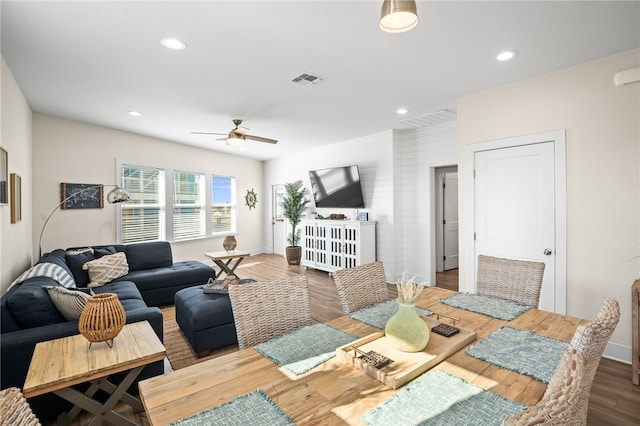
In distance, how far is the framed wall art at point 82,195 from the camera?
530cm

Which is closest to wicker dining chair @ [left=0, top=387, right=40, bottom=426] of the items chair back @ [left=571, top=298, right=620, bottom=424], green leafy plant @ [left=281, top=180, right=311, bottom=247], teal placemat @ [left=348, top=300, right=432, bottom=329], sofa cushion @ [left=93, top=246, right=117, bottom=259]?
teal placemat @ [left=348, top=300, right=432, bottom=329]

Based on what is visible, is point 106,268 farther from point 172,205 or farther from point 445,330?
point 445,330

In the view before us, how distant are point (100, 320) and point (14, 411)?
46.1 inches

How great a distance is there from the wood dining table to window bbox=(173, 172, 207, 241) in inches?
246

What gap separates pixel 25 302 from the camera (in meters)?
2.18

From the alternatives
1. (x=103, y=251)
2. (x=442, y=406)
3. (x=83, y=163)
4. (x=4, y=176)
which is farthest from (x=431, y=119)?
(x=83, y=163)

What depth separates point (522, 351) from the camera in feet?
4.51

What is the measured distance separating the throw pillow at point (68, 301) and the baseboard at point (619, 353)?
4.29 metres

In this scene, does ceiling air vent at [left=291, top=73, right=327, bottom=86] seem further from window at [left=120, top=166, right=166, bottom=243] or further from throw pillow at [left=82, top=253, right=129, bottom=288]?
window at [left=120, top=166, right=166, bottom=243]

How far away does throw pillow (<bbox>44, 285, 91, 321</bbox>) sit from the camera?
223cm

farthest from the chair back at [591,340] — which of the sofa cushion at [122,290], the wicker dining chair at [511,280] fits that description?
the sofa cushion at [122,290]

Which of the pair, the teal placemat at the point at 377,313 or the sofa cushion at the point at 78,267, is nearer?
the teal placemat at the point at 377,313

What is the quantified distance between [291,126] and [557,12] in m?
3.81

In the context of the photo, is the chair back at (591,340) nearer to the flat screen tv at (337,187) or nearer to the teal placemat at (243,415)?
the teal placemat at (243,415)
